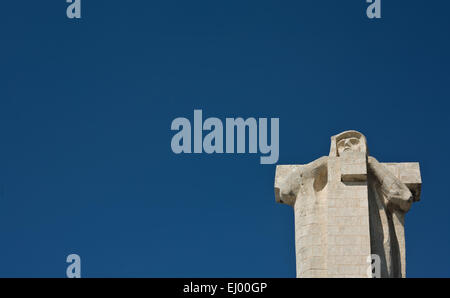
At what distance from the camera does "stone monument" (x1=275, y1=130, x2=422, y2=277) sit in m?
34.4

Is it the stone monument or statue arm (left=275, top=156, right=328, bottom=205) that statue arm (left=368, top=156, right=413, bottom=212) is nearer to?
the stone monument

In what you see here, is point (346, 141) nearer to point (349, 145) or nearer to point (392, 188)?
point (349, 145)

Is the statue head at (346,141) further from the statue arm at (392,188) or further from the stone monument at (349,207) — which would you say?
the statue arm at (392,188)

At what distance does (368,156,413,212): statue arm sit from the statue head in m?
0.78

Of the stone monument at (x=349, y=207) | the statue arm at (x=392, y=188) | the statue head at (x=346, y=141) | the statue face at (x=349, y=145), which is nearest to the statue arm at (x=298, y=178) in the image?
the stone monument at (x=349, y=207)

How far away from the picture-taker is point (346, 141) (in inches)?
1425

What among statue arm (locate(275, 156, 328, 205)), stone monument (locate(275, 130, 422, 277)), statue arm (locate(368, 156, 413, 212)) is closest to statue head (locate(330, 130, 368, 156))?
stone monument (locate(275, 130, 422, 277))

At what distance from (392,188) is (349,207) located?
143cm
